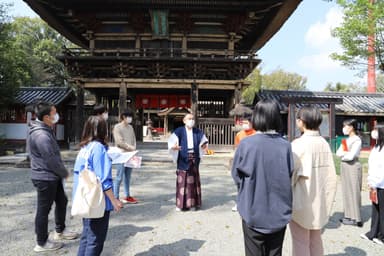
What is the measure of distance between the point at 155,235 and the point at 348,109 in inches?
603

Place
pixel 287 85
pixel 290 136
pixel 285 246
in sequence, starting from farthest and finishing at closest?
pixel 287 85
pixel 290 136
pixel 285 246

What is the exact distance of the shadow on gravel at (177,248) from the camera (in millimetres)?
3237

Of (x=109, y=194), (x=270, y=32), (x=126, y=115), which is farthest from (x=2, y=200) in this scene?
(x=270, y=32)

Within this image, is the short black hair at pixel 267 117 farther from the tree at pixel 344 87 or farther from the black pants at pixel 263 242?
the tree at pixel 344 87

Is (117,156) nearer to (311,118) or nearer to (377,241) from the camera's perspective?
(311,118)

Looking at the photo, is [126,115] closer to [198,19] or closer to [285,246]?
[285,246]

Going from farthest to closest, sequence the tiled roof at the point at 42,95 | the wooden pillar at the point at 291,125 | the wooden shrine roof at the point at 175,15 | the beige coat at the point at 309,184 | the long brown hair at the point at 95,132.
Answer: the tiled roof at the point at 42,95, the wooden shrine roof at the point at 175,15, the wooden pillar at the point at 291,125, the long brown hair at the point at 95,132, the beige coat at the point at 309,184

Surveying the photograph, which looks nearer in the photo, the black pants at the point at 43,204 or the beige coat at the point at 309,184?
the beige coat at the point at 309,184

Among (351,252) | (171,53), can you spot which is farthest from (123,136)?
(171,53)

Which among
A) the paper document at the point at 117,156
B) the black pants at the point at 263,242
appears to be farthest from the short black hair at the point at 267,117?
the paper document at the point at 117,156

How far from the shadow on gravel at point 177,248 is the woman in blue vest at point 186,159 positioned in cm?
134

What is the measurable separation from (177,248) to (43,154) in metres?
1.96

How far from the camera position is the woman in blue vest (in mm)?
4938

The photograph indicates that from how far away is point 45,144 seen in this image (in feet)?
10.4
